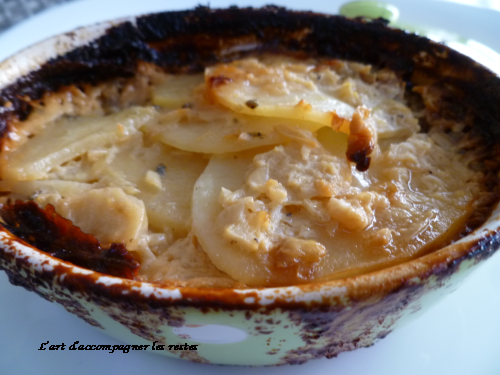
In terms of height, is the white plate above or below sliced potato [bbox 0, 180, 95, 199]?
below

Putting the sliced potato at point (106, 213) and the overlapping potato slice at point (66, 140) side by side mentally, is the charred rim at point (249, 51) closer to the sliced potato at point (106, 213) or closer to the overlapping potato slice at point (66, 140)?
the overlapping potato slice at point (66, 140)

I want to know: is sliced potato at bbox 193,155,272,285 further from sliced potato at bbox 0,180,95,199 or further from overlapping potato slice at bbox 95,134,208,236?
sliced potato at bbox 0,180,95,199

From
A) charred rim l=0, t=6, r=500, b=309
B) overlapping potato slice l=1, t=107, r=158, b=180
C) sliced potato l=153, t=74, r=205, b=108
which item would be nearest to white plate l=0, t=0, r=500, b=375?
overlapping potato slice l=1, t=107, r=158, b=180

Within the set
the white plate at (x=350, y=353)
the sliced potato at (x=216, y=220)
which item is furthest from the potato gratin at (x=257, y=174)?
the white plate at (x=350, y=353)

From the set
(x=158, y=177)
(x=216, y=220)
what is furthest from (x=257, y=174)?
(x=158, y=177)

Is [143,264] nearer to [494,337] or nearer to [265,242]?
[265,242]

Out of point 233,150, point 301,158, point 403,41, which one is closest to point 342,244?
point 301,158
